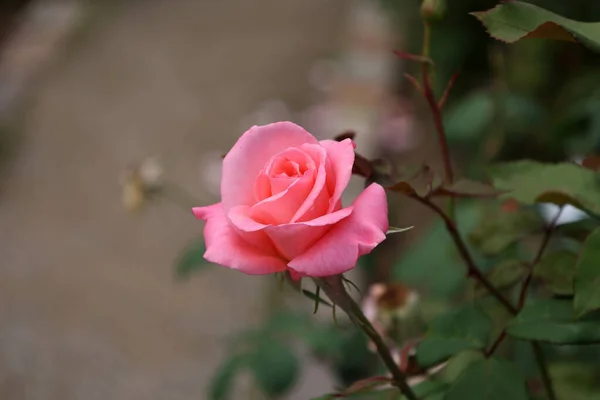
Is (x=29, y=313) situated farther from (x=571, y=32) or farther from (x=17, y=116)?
(x=571, y=32)

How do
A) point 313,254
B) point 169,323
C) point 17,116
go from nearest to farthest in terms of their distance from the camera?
point 313,254 < point 169,323 < point 17,116

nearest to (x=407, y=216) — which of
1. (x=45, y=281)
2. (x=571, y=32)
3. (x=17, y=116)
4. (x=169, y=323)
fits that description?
(x=169, y=323)

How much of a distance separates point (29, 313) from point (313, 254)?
3.81 feet

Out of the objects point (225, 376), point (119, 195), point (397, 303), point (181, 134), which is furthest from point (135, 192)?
point (181, 134)

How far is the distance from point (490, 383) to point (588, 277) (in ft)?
0.24

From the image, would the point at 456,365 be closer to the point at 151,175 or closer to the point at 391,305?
the point at 391,305

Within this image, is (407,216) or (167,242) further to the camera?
(167,242)

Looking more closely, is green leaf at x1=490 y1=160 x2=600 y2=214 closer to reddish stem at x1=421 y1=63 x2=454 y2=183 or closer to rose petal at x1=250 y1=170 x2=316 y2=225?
reddish stem at x1=421 y1=63 x2=454 y2=183

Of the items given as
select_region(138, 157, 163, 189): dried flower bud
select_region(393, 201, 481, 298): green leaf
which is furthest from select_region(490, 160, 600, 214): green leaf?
select_region(138, 157, 163, 189): dried flower bud

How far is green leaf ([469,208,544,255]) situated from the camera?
44 cm

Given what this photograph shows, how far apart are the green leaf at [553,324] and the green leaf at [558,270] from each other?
0.8 inches

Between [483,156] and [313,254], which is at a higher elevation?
[313,254]

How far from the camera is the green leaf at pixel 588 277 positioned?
29 centimetres

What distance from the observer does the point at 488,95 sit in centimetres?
73
